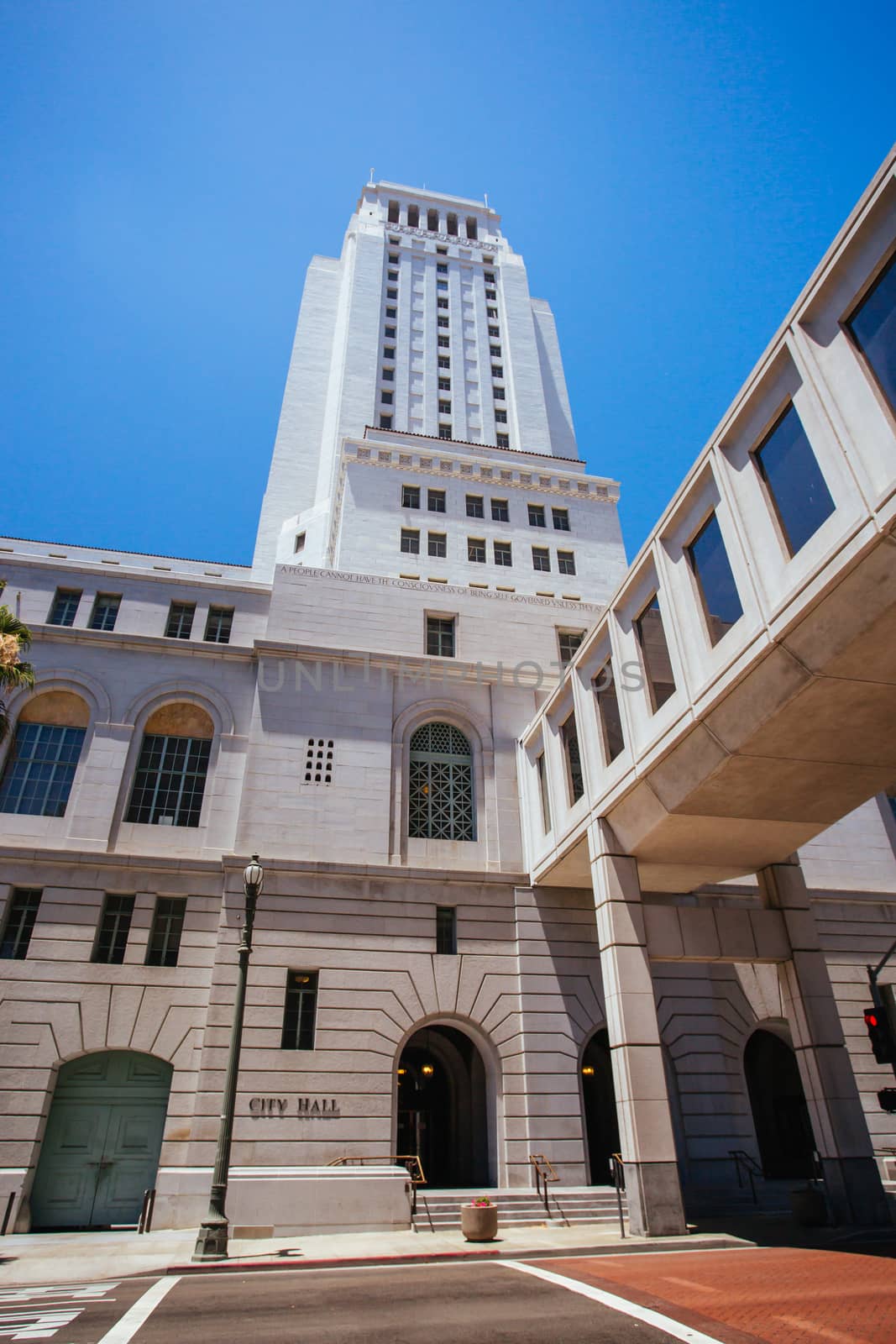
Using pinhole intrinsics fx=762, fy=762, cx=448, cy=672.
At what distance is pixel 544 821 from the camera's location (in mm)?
23781

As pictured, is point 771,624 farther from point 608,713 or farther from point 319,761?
point 319,761

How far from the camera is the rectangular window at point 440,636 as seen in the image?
29.0 metres

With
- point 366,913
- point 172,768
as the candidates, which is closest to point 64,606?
point 172,768

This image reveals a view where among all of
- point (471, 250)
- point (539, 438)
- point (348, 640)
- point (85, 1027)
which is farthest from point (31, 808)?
point (471, 250)

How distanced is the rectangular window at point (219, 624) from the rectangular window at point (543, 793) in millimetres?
12119

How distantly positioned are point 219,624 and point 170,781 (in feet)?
21.2

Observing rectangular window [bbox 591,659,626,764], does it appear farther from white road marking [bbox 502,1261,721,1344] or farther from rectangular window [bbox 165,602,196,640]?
rectangular window [bbox 165,602,196,640]

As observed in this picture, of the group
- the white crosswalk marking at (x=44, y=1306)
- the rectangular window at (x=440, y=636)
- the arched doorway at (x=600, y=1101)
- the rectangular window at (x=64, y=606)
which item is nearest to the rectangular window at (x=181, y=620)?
the rectangular window at (x=64, y=606)

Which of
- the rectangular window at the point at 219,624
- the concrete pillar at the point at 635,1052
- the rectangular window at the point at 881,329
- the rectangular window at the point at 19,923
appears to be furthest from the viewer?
the rectangular window at the point at 219,624

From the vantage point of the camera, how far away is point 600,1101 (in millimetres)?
26172

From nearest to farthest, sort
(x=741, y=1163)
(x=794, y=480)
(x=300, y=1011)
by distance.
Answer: (x=794, y=480), (x=300, y=1011), (x=741, y=1163)

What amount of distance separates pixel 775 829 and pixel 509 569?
66.2ft

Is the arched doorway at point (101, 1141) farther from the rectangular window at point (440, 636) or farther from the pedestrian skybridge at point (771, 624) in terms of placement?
the rectangular window at point (440, 636)

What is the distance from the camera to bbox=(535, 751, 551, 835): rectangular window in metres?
23.6
